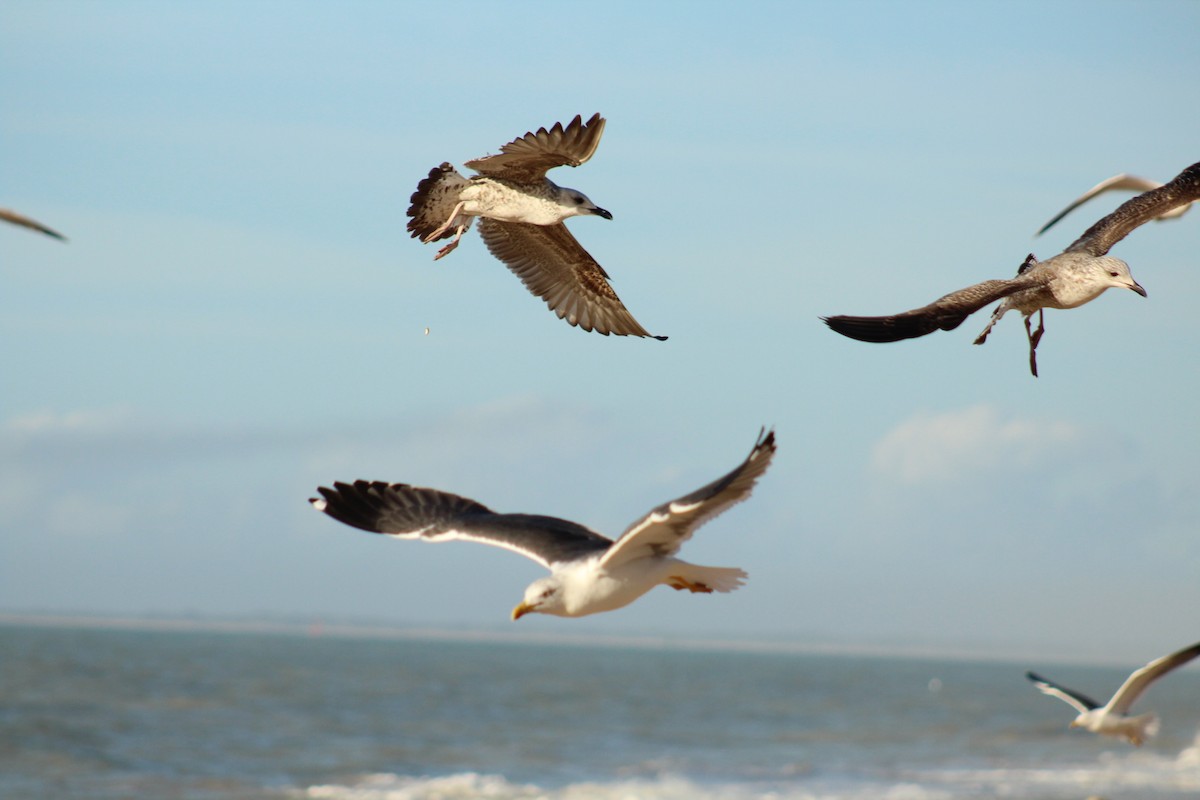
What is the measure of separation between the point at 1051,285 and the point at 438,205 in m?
3.74

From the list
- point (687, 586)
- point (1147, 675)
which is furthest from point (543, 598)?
point (1147, 675)

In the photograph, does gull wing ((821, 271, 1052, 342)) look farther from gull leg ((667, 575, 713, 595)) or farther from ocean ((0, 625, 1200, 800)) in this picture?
ocean ((0, 625, 1200, 800))

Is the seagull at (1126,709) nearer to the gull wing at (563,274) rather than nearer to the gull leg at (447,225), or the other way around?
the gull wing at (563,274)

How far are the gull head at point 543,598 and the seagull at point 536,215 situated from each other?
2607 mm

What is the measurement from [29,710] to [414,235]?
25028 millimetres

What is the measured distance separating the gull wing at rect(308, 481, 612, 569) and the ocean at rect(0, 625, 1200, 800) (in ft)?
44.0

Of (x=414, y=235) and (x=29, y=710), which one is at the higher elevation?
(x=414, y=235)

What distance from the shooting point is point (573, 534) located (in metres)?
7.61

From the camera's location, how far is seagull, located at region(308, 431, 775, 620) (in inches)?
242

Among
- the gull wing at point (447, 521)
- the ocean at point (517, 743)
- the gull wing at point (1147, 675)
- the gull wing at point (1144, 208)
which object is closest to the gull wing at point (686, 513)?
the gull wing at point (447, 521)

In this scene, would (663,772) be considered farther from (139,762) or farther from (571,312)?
(571,312)

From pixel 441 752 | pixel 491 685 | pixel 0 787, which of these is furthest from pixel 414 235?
pixel 491 685

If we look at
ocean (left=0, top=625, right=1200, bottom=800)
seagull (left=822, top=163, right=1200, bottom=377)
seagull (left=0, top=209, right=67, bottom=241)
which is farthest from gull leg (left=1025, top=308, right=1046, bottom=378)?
ocean (left=0, top=625, right=1200, bottom=800)

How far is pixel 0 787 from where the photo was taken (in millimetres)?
21000
